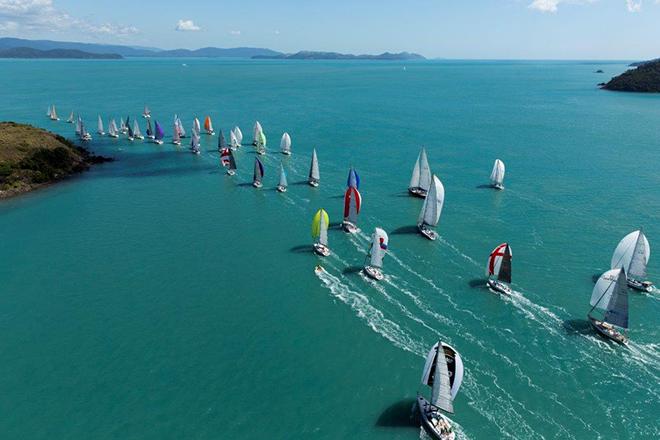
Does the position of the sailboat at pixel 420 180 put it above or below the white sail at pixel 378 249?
above

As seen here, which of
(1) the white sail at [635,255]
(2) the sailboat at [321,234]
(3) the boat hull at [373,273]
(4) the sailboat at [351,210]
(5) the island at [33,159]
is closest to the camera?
(1) the white sail at [635,255]

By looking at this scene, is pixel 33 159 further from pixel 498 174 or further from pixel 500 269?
pixel 498 174

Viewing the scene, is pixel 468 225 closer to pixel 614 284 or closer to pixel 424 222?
pixel 424 222

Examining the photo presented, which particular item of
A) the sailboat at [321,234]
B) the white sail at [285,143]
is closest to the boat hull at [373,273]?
the sailboat at [321,234]

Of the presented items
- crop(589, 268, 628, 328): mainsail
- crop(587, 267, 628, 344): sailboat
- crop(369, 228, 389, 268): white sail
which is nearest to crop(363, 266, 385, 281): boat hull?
crop(369, 228, 389, 268): white sail

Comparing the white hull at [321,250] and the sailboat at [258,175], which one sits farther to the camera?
the sailboat at [258,175]

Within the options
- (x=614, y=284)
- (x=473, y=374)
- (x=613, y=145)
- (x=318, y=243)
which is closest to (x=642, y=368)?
(x=614, y=284)

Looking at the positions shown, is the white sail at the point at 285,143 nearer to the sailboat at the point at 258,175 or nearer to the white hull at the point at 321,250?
the sailboat at the point at 258,175
